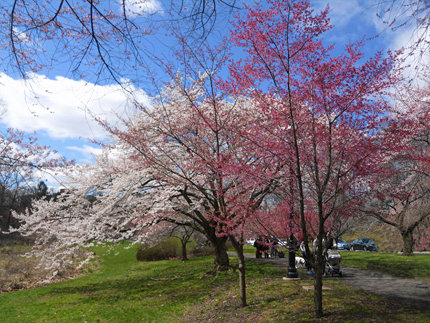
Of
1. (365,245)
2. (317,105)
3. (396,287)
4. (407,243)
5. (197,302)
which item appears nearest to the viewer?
(317,105)

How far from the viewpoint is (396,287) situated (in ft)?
28.4

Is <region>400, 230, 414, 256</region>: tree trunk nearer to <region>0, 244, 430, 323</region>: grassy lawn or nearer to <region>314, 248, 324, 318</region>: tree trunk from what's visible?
<region>0, 244, 430, 323</region>: grassy lawn

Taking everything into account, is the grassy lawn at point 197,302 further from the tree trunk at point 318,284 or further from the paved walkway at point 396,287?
the paved walkway at point 396,287

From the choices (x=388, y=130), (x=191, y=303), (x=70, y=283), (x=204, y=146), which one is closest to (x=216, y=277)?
(x=191, y=303)

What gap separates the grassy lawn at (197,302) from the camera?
623 centimetres

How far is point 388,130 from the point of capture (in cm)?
565

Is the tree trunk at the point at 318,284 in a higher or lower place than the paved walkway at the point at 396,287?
higher

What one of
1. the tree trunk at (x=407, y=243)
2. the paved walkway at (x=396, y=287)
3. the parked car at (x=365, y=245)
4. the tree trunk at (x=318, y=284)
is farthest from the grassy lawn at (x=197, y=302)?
the parked car at (x=365, y=245)

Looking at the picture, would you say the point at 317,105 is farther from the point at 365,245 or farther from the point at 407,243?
the point at 365,245

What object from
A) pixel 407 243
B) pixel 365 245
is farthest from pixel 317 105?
pixel 365 245

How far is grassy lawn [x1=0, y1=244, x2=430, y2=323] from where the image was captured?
6.23 meters

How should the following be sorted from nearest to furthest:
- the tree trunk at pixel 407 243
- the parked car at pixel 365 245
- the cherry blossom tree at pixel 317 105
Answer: the cherry blossom tree at pixel 317 105, the tree trunk at pixel 407 243, the parked car at pixel 365 245

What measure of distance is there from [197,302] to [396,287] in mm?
5532

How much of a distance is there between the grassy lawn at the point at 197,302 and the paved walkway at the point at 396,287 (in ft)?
1.73
